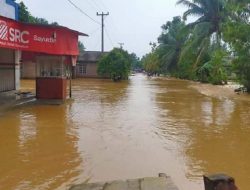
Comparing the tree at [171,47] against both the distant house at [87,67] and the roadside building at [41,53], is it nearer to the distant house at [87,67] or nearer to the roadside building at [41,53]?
the distant house at [87,67]

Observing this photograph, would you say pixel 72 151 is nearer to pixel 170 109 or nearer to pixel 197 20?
pixel 170 109

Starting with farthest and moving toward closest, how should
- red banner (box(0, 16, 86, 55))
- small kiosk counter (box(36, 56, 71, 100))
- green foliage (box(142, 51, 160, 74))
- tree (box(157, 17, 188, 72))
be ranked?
green foliage (box(142, 51, 160, 74))
tree (box(157, 17, 188, 72))
small kiosk counter (box(36, 56, 71, 100))
red banner (box(0, 16, 86, 55))

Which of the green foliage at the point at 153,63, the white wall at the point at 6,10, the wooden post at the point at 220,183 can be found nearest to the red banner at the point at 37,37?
the white wall at the point at 6,10

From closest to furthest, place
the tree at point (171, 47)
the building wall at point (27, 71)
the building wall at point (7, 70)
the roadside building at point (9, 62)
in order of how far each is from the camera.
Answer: the roadside building at point (9, 62)
the building wall at point (7, 70)
the building wall at point (27, 71)
the tree at point (171, 47)

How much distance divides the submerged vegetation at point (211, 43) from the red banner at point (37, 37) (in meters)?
Result: 11.4

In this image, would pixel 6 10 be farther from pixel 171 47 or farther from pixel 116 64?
pixel 171 47

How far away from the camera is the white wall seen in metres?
18.9

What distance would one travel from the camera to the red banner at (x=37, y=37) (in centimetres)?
1504

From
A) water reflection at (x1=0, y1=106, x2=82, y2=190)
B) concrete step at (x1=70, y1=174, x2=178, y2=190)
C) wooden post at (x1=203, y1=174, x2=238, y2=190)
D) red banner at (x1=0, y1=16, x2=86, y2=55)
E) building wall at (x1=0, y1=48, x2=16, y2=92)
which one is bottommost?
water reflection at (x1=0, y1=106, x2=82, y2=190)

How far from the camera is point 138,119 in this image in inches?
564

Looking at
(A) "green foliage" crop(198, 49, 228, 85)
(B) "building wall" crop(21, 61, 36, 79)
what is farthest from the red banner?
(B) "building wall" crop(21, 61, 36, 79)

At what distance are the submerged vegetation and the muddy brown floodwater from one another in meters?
Result: 9.63

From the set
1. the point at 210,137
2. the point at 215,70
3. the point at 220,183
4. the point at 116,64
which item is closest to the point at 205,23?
the point at 215,70

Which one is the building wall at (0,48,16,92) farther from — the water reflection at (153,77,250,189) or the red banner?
the water reflection at (153,77,250,189)
